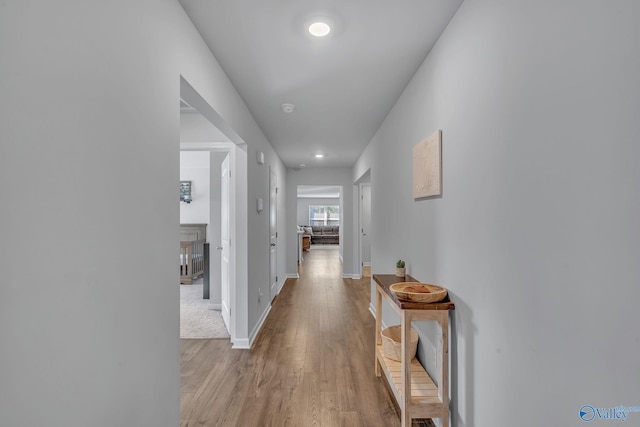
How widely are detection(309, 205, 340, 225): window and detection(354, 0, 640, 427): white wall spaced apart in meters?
14.6

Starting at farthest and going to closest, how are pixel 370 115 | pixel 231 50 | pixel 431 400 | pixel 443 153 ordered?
1. pixel 370 115
2. pixel 231 50
3. pixel 443 153
4. pixel 431 400

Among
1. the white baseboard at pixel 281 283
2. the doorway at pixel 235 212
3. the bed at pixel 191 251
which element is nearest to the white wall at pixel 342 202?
the white baseboard at pixel 281 283

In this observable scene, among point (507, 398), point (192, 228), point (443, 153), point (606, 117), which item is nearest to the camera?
point (606, 117)

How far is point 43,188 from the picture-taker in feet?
2.56

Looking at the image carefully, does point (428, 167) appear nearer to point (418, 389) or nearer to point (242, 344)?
point (418, 389)

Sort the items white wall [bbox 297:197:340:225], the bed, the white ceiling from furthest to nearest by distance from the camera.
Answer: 1. white wall [bbox 297:197:340:225]
2. the bed
3. the white ceiling

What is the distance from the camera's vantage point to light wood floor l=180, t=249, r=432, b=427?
2010 millimetres

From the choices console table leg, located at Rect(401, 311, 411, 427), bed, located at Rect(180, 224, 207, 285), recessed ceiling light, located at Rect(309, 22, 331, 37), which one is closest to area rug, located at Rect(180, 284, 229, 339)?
bed, located at Rect(180, 224, 207, 285)

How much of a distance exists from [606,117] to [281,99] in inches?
95.4

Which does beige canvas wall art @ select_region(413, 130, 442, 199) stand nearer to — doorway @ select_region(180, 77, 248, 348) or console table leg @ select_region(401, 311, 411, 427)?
console table leg @ select_region(401, 311, 411, 427)

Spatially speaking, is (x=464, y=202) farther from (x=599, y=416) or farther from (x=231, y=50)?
(x=231, y=50)

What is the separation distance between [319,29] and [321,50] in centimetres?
24

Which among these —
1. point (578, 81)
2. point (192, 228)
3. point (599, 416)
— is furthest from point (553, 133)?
point (192, 228)

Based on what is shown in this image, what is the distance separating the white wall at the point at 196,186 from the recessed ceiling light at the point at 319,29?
541 cm
